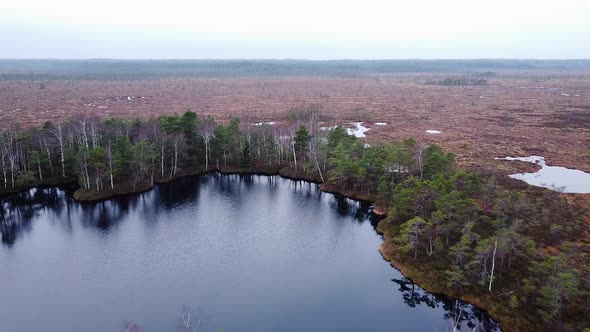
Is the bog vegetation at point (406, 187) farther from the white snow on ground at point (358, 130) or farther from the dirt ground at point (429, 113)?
the white snow on ground at point (358, 130)

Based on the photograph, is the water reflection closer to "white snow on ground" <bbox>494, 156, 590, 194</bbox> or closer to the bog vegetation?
the bog vegetation

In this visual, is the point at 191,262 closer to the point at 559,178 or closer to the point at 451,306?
the point at 451,306

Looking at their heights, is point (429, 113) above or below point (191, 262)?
above

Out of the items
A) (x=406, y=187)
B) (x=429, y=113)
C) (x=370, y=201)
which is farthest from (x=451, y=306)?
(x=429, y=113)

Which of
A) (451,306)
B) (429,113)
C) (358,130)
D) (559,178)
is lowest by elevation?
(451,306)

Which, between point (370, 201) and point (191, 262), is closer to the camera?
point (191, 262)

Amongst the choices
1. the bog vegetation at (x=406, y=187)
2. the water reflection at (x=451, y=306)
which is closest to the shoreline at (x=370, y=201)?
the bog vegetation at (x=406, y=187)

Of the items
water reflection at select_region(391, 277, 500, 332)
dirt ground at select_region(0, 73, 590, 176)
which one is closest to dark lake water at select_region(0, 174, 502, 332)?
water reflection at select_region(391, 277, 500, 332)
